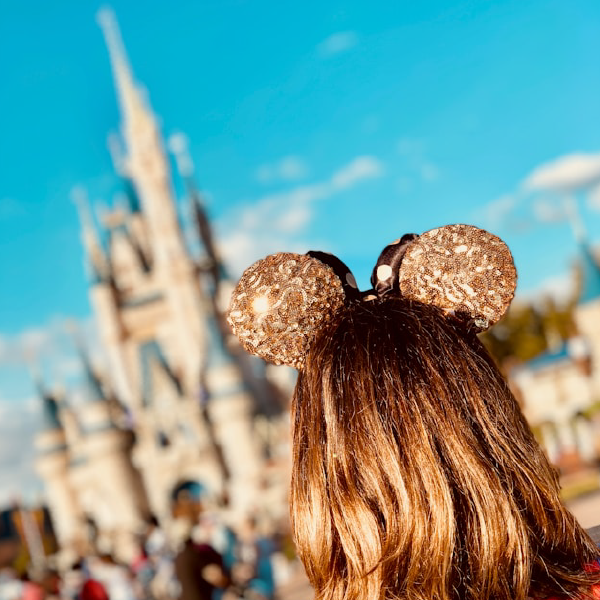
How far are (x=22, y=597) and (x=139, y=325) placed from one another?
3962 centimetres

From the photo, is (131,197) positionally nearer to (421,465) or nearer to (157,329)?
(157,329)

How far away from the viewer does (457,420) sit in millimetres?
1238

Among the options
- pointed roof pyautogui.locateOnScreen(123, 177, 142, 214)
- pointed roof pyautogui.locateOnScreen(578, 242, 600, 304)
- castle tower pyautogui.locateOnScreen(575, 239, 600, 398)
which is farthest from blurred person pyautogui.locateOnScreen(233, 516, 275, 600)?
pointed roof pyautogui.locateOnScreen(123, 177, 142, 214)

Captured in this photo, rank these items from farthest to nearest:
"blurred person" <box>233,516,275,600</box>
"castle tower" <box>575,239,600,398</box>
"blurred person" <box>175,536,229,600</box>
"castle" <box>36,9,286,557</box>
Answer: "castle" <box>36,9,286,557</box>
"castle tower" <box>575,239,600,398</box>
"blurred person" <box>233,516,275,600</box>
"blurred person" <box>175,536,229,600</box>

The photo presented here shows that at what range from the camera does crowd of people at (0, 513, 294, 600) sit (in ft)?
21.8

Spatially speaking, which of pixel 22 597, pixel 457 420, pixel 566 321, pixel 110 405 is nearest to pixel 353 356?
pixel 457 420

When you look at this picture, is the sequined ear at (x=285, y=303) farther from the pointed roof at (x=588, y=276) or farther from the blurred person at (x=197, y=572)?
the pointed roof at (x=588, y=276)

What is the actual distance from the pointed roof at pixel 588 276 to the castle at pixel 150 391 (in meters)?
13.1

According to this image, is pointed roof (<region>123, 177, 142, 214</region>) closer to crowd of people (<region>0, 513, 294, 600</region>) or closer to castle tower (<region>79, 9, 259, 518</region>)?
castle tower (<region>79, 9, 259, 518</region>)

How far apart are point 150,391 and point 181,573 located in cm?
3583

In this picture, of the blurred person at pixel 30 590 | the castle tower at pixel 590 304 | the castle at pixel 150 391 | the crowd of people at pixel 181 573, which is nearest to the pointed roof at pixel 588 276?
the castle tower at pixel 590 304

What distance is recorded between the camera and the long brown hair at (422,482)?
1.20 metres

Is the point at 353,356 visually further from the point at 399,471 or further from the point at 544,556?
the point at 544,556

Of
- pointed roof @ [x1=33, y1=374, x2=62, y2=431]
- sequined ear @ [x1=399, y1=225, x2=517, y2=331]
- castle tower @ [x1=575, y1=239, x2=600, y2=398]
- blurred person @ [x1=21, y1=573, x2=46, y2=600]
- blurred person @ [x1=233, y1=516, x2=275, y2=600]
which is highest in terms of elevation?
pointed roof @ [x1=33, y1=374, x2=62, y2=431]
